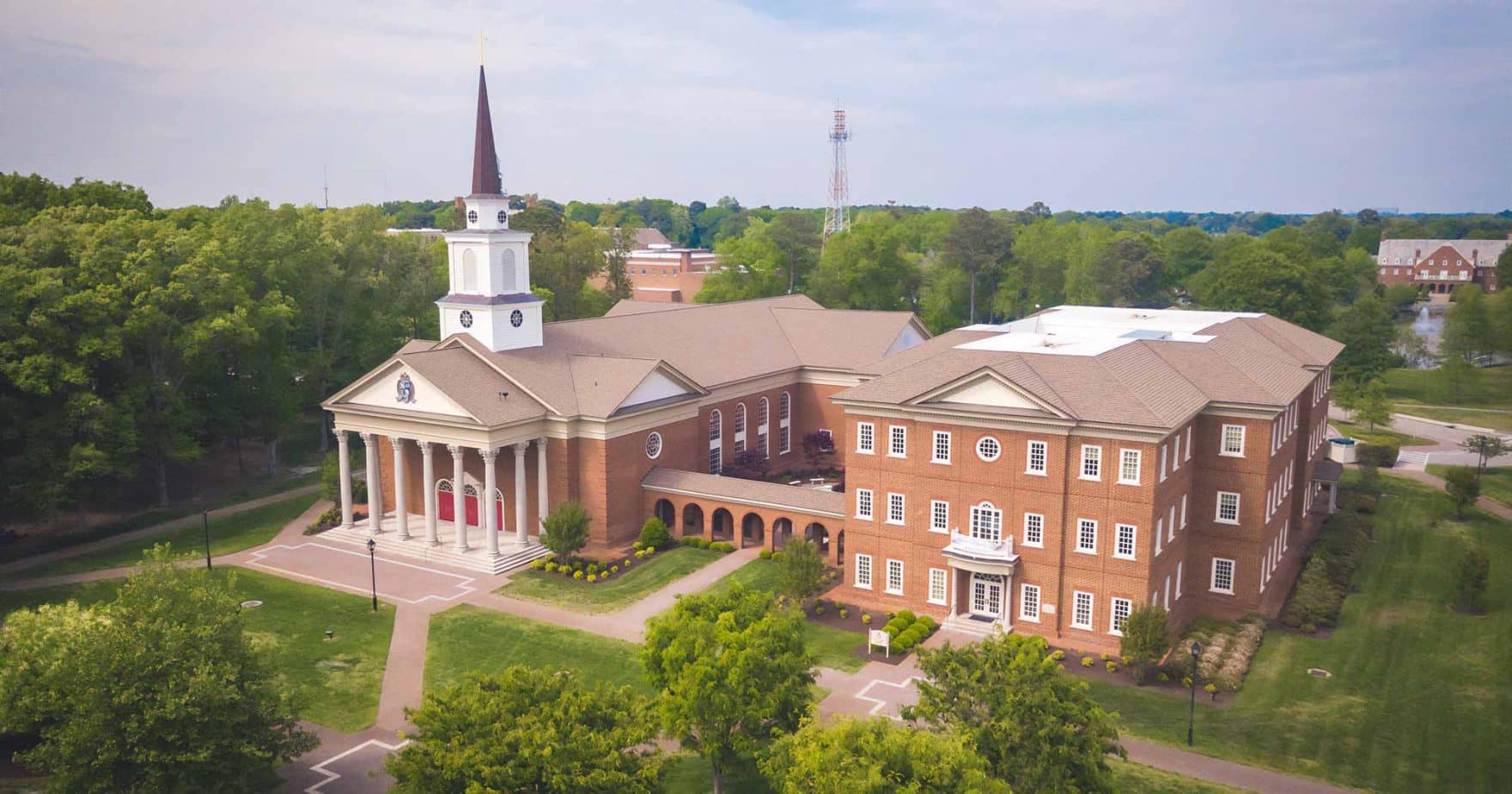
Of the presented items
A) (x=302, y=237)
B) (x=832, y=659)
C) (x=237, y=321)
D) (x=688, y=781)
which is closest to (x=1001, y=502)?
(x=832, y=659)

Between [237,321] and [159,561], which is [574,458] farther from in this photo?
[159,561]

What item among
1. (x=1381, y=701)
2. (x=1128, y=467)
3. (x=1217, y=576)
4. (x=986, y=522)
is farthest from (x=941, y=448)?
(x=1381, y=701)

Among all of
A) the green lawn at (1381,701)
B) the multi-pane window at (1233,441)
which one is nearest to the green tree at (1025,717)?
the green lawn at (1381,701)

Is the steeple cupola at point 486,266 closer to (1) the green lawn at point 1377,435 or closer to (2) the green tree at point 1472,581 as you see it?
(2) the green tree at point 1472,581

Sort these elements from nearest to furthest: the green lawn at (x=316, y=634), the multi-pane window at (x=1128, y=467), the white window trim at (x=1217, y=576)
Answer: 1. the green lawn at (x=316, y=634)
2. the multi-pane window at (x=1128, y=467)
3. the white window trim at (x=1217, y=576)

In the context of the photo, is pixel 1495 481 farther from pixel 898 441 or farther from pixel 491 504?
pixel 491 504

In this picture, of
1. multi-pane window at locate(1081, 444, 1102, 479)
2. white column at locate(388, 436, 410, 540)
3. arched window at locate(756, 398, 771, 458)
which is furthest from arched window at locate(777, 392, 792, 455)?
multi-pane window at locate(1081, 444, 1102, 479)
